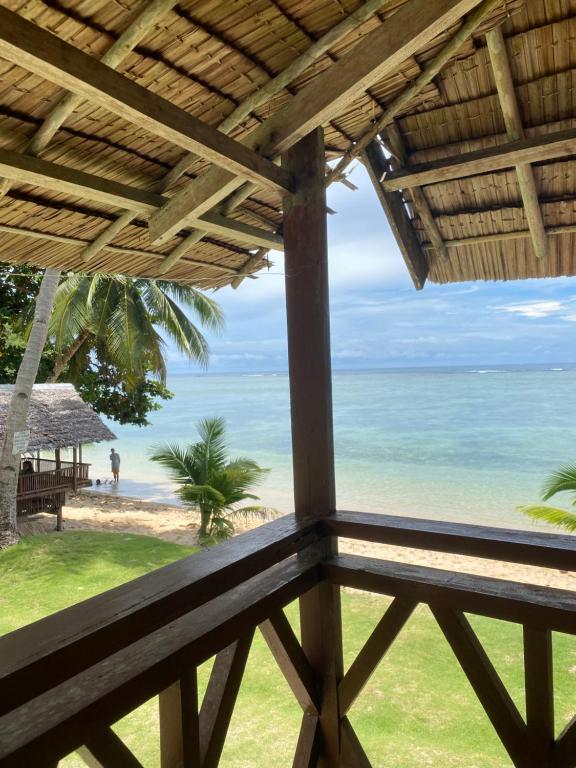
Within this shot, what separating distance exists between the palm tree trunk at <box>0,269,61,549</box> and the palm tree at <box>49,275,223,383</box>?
8.14 feet

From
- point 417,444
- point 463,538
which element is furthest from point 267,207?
point 417,444

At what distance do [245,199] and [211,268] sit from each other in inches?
20.0

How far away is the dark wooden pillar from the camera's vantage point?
166cm

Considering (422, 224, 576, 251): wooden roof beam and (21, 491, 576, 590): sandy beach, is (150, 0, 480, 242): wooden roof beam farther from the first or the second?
(21, 491, 576, 590): sandy beach

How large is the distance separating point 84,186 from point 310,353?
2.75ft

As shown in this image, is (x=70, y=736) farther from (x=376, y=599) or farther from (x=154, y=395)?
(x=154, y=395)

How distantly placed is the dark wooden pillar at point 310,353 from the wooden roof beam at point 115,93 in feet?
0.56

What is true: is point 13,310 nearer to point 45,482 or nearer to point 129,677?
point 45,482

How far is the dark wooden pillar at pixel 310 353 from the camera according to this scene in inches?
65.4

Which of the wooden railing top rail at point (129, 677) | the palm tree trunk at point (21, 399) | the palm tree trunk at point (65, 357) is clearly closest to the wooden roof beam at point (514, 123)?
the wooden railing top rail at point (129, 677)

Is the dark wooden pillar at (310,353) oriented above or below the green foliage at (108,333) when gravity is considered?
below

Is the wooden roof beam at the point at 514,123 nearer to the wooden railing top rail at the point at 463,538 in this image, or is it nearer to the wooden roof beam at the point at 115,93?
the wooden roof beam at the point at 115,93

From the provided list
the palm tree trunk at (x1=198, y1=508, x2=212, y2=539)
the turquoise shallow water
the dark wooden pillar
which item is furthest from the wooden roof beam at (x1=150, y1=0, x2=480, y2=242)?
the turquoise shallow water

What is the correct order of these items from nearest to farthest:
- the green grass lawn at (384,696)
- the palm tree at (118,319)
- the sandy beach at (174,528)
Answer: the green grass lawn at (384,696)
the sandy beach at (174,528)
the palm tree at (118,319)
